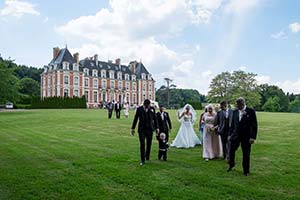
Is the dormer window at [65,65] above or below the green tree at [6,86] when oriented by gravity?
above

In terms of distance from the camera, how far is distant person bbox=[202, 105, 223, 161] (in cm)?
873

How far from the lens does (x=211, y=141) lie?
8.94 meters

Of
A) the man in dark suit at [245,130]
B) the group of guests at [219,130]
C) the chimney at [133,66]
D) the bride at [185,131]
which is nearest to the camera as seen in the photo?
the man in dark suit at [245,130]

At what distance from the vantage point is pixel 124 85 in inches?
3211

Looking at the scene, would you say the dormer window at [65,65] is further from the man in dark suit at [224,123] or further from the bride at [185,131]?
the man in dark suit at [224,123]

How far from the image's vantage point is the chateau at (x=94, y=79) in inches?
A: 2640

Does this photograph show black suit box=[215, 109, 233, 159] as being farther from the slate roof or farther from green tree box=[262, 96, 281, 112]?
green tree box=[262, 96, 281, 112]

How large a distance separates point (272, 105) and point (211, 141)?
80073 millimetres

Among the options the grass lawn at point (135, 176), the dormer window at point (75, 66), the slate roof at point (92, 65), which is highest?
the slate roof at point (92, 65)

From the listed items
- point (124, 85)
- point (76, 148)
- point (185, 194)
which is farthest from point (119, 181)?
point (124, 85)

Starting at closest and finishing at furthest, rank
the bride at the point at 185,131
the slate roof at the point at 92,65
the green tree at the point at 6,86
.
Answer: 1. the bride at the point at 185,131
2. the green tree at the point at 6,86
3. the slate roof at the point at 92,65

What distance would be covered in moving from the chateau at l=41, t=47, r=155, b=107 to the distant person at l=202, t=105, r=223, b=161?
5133cm

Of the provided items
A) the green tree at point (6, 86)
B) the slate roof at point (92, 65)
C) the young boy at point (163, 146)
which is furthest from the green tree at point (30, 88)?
the young boy at point (163, 146)

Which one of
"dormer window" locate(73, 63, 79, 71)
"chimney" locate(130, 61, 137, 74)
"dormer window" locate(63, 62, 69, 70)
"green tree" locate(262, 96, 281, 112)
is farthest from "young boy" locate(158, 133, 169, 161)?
"green tree" locate(262, 96, 281, 112)
